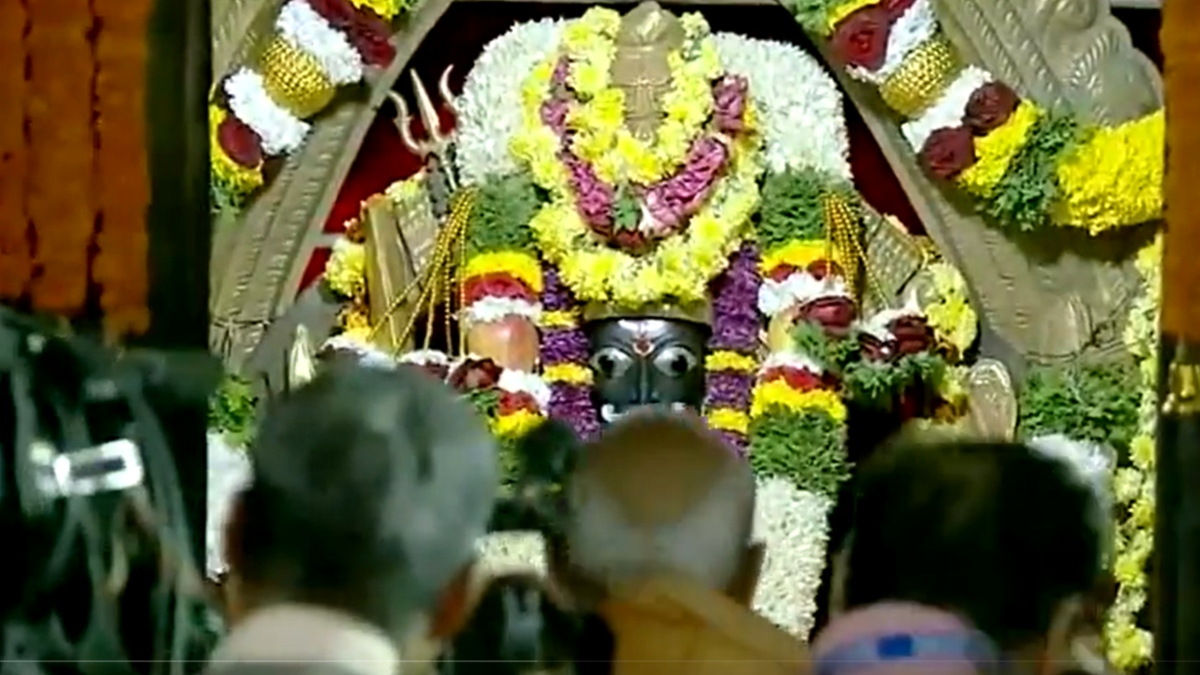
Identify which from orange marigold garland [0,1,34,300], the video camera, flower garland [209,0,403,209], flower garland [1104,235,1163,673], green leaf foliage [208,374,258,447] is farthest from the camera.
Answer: flower garland [209,0,403,209]

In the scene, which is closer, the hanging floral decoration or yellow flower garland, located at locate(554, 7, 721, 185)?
the hanging floral decoration

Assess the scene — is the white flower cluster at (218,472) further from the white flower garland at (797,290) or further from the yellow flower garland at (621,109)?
the white flower garland at (797,290)

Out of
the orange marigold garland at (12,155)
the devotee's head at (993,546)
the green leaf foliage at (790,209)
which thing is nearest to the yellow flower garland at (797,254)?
the green leaf foliage at (790,209)

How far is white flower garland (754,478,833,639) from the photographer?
3.79m

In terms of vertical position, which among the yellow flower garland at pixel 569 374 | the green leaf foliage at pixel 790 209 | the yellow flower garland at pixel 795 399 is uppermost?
the green leaf foliage at pixel 790 209

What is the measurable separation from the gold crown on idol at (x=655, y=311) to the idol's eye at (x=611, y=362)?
0.20 feet

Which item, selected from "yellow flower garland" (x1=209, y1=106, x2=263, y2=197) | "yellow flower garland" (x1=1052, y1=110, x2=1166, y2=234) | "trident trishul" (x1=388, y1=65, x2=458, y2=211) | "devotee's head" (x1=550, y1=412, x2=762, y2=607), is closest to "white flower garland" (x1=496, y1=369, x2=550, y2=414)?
"trident trishul" (x1=388, y1=65, x2=458, y2=211)

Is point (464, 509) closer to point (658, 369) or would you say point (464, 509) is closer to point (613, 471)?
point (613, 471)

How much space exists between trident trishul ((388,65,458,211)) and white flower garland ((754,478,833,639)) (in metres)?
0.82

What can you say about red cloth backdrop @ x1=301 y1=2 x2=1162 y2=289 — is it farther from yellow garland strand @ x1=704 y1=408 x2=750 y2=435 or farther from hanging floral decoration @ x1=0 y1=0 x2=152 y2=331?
hanging floral decoration @ x1=0 y1=0 x2=152 y2=331

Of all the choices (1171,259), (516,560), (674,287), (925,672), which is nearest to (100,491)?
(925,672)

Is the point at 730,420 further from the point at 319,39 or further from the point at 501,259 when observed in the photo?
the point at 319,39

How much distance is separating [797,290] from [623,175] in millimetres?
364

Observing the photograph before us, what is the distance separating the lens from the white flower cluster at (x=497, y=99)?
396 cm
